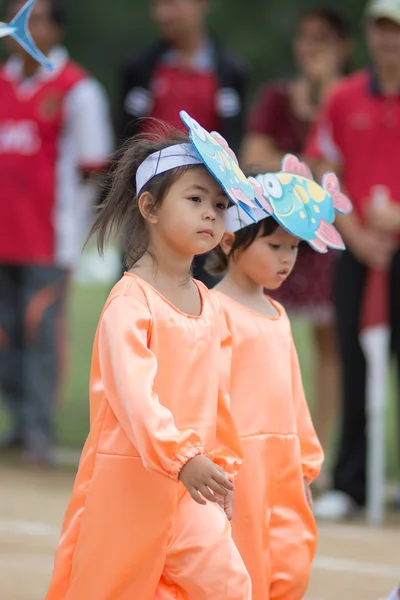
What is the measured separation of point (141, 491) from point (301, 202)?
1.11 meters

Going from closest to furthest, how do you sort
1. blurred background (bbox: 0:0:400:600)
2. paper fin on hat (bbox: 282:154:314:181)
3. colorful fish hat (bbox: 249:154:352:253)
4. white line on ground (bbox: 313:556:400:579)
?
colorful fish hat (bbox: 249:154:352:253)
paper fin on hat (bbox: 282:154:314:181)
blurred background (bbox: 0:0:400:600)
white line on ground (bbox: 313:556:400:579)

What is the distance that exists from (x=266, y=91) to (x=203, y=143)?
159 inches

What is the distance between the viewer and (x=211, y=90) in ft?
24.6

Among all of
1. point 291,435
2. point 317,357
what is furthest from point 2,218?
point 291,435

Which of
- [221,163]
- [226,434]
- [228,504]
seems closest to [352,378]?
[226,434]

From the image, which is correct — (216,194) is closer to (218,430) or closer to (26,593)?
(218,430)

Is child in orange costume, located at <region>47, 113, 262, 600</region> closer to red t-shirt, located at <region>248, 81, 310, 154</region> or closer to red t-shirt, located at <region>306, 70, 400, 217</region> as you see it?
red t-shirt, located at <region>306, 70, 400, 217</region>

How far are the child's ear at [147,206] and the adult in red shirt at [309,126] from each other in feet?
12.4

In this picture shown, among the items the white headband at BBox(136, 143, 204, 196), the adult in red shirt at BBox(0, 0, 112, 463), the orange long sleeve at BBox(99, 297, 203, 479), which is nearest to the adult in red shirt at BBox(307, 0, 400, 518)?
the adult in red shirt at BBox(0, 0, 112, 463)

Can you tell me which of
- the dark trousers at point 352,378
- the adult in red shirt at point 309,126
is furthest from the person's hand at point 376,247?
the adult in red shirt at point 309,126

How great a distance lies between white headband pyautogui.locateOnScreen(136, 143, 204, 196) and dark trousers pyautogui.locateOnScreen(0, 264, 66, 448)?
4197 mm

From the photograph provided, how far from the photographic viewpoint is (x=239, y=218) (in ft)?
14.2

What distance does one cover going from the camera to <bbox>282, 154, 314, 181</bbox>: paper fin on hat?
14.6 feet

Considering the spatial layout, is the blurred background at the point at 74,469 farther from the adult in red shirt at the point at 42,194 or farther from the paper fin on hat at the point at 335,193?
the paper fin on hat at the point at 335,193
